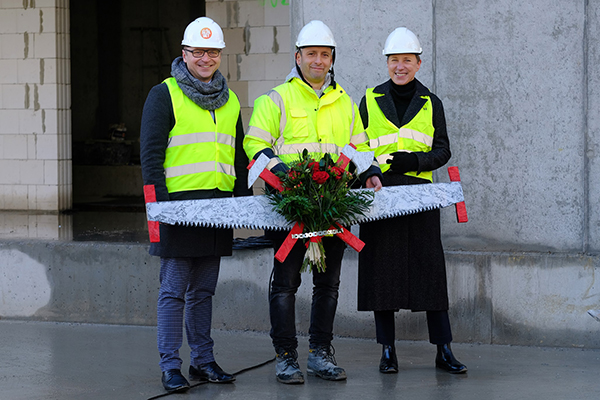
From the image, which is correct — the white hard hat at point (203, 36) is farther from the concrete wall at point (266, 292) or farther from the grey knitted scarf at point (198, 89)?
the concrete wall at point (266, 292)

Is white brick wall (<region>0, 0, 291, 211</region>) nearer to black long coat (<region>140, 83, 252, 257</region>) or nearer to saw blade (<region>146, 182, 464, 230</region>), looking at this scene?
black long coat (<region>140, 83, 252, 257</region>)

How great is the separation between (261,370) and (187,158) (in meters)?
1.38

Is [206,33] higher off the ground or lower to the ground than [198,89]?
higher

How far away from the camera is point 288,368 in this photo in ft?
14.5

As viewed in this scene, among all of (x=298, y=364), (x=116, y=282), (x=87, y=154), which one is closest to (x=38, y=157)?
(x=87, y=154)

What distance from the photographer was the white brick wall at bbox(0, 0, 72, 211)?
9.66 m

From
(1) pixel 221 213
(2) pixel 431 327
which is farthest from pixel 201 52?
(2) pixel 431 327

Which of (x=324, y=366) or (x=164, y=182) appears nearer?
(x=164, y=182)

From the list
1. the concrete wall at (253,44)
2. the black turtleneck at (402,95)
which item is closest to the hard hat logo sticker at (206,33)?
the black turtleneck at (402,95)

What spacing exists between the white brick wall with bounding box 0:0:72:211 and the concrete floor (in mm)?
4175

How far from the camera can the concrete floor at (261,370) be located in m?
4.25

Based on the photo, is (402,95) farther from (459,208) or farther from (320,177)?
(320,177)

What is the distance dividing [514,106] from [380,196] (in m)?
1.55

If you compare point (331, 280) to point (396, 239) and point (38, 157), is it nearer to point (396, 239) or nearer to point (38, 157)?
point (396, 239)
